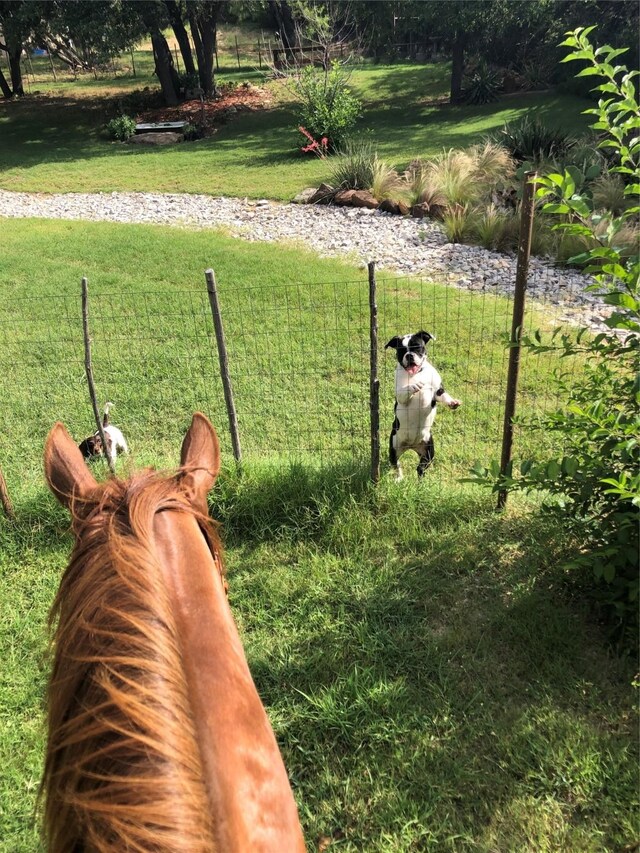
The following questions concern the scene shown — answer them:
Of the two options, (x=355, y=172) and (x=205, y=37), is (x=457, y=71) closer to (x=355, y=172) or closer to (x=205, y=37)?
(x=205, y=37)

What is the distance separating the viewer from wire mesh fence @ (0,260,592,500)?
511 centimetres

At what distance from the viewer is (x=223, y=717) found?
1.11 meters

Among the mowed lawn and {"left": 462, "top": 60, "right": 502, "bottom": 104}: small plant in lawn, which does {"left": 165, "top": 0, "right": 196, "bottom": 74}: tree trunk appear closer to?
{"left": 462, "top": 60, "right": 502, "bottom": 104}: small plant in lawn

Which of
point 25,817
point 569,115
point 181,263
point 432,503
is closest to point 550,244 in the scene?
point 181,263

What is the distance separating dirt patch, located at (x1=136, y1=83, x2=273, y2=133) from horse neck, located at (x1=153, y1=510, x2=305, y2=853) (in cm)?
2281

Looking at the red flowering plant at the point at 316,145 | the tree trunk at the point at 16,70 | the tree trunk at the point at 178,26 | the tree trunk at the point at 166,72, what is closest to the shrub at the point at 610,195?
the red flowering plant at the point at 316,145

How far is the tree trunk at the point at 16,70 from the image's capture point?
24500 mm

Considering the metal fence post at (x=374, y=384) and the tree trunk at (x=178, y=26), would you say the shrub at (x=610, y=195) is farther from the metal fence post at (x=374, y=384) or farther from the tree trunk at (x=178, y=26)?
the tree trunk at (x=178, y=26)

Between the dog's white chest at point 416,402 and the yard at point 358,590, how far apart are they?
422 mm

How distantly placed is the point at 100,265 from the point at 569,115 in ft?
52.0

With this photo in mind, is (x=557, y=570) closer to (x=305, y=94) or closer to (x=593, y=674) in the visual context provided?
(x=593, y=674)

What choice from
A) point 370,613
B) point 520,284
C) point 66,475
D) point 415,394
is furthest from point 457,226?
point 66,475

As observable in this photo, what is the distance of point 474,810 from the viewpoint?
2.43 m

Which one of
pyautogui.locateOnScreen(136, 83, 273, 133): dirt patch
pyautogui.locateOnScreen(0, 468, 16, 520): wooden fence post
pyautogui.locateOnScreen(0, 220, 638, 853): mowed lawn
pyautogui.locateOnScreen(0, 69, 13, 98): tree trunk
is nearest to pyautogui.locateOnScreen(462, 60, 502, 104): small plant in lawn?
pyautogui.locateOnScreen(136, 83, 273, 133): dirt patch
